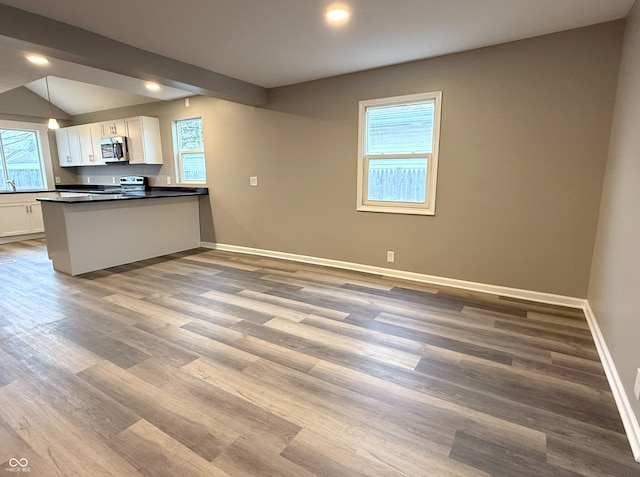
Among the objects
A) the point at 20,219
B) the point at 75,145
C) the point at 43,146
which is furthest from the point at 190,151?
the point at 43,146

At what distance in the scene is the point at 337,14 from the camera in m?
2.43

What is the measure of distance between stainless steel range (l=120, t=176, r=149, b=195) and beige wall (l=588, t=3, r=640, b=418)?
6.57 m

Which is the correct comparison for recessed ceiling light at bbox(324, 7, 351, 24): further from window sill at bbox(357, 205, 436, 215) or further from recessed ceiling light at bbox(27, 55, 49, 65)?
recessed ceiling light at bbox(27, 55, 49, 65)

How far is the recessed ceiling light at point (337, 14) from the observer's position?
2.35 meters

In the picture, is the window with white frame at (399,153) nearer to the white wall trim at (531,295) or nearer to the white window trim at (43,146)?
the white wall trim at (531,295)

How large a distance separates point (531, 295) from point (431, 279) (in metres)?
0.96

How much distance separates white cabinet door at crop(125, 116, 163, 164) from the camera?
18.5 ft

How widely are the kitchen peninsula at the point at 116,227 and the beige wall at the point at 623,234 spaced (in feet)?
16.6

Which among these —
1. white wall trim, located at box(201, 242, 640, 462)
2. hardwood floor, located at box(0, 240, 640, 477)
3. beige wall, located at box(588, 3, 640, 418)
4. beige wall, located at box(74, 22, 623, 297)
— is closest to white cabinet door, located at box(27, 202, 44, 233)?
white wall trim, located at box(201, 242, 640, 462)

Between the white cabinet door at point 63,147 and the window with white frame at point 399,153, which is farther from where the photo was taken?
the white cabinet door at point 63,147

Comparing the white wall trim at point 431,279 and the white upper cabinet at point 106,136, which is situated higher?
the white upper cabinet at point 106,136

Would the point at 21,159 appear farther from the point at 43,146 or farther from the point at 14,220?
the point at 14,220

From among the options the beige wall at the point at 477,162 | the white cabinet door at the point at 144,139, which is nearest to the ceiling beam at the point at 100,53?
the beige wall at the point at 477,162

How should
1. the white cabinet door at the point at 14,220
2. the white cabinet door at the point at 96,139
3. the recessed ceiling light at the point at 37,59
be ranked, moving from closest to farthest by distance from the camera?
the recessed ceiling light at the point at 37,59
the white cabinet door at the point at 14,220
the white cabinet door at the point at 96,139
